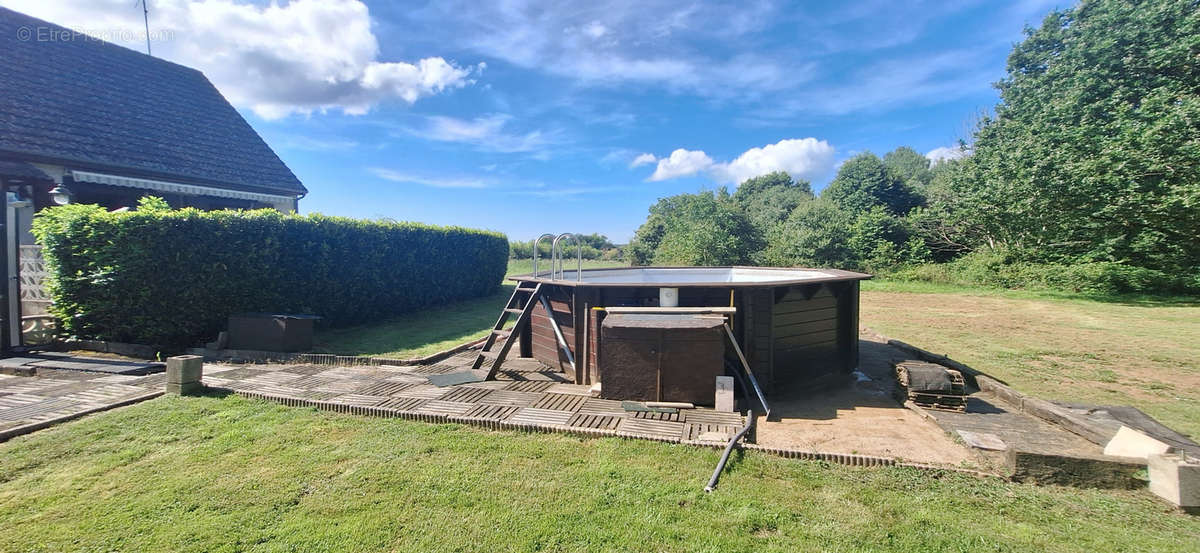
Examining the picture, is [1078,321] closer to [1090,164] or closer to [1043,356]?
[1043,356]

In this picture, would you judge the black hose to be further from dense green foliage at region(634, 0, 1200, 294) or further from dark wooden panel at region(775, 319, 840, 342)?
dense green foliage at region(634, 0, 1200, 294)

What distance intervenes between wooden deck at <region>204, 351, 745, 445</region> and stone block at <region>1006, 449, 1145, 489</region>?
1862mm

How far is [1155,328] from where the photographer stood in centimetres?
898

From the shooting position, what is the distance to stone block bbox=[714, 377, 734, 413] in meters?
4.37

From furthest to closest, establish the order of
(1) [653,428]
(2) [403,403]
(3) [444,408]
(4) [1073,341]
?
(4) [1073,341] < (2) [403,403] < (3) [444,408] < (1) [653,428]

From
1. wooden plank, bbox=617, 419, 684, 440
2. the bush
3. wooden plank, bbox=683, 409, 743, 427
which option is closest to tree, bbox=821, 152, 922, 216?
the bush

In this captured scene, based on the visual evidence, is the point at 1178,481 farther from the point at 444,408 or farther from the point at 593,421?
the point at 444,408

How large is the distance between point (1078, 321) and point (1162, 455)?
32.8ft

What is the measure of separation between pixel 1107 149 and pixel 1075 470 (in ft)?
53.8

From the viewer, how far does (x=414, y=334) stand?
8.71 m

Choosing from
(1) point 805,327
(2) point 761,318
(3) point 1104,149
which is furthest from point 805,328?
(3) point 1104,149

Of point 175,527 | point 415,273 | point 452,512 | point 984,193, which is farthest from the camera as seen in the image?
point 984,193

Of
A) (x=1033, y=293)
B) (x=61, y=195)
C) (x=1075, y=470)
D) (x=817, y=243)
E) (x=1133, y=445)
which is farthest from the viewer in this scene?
(x=817, y=243)

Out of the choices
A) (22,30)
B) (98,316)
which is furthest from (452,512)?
(22,30)
